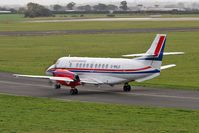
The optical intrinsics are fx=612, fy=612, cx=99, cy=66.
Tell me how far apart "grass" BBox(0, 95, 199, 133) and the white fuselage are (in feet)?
20.2

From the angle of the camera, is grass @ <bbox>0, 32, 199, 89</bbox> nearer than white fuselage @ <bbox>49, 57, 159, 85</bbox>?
No

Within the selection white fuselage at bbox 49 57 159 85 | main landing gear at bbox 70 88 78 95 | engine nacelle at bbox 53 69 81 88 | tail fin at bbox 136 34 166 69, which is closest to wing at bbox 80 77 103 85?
white fuselage at bbox 49 57 159 85

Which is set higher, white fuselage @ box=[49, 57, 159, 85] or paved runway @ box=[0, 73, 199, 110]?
white fuselage @ box=[49, 57, 159, 85]

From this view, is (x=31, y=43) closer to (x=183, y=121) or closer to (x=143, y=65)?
(x=143, y=65)

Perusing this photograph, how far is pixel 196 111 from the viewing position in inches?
1383

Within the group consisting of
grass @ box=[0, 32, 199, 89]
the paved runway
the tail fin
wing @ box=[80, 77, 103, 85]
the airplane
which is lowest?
grass @ box=[0, 32, 199, 89]

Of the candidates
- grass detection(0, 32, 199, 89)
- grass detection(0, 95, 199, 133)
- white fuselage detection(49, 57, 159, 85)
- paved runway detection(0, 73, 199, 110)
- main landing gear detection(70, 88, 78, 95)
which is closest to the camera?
grass detection(0, 95, 199, 133)

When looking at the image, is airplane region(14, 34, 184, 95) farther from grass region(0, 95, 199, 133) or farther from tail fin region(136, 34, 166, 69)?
grass region(0, 95, 199, 133)

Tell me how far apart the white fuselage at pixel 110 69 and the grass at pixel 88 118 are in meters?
6.16

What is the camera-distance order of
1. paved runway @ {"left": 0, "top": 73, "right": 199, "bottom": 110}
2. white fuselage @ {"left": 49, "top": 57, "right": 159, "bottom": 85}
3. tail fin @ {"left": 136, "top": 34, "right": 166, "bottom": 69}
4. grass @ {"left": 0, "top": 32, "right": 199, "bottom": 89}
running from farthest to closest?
grass @ {"left": 0, "top": 32, "right": 199, "bottom": 89} < white fuselage @ {"left": 49, "top": 57, "right": 159, "bottom": 85} < tail fin @ {"left": 136, "top": 34, "right": 166, "bottom": 69} < paved runway @ {"left": 0, "top": 73, "right": 199, "bottom": 110}

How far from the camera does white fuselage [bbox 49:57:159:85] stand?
1715 inches

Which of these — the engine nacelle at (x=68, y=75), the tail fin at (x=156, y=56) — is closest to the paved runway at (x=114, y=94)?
the engine nacelle at (x=68, y=75)

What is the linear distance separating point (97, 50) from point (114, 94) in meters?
38.2

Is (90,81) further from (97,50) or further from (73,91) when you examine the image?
(97,50)
